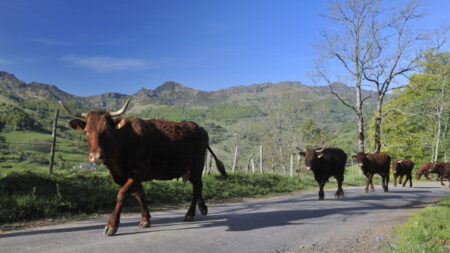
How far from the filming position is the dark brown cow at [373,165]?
1672 cm

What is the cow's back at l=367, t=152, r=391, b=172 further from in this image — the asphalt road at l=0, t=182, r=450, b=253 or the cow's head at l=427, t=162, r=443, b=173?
the asphalt road at l=0, t=182, r=450, b=253

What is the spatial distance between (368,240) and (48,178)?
30.2 feet

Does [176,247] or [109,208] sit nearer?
[176,247]

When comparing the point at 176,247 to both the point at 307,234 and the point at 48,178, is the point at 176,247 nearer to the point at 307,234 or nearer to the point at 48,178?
the point at 307,234

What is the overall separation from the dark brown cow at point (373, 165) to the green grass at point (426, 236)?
8.78 metres

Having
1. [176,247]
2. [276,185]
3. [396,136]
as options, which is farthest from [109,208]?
[396,136]

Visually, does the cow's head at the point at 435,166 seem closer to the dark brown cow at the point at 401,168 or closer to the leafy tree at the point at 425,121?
the dark brown cow at the point at 401,168

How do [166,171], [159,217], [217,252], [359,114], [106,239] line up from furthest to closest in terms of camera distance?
1. [359,114]
2. [159,217]
3. [166,171]
4. [106,239]
5. [217,252]

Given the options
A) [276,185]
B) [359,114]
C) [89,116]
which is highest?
[359,114]

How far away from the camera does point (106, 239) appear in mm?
5578

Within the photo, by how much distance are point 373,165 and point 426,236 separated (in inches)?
487

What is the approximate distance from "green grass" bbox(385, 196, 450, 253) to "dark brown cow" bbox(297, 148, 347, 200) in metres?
4.99

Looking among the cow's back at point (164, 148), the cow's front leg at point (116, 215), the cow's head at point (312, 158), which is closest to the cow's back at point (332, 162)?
the cow's head at point (312, 158)

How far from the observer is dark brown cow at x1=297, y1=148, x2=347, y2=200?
12827 mm
